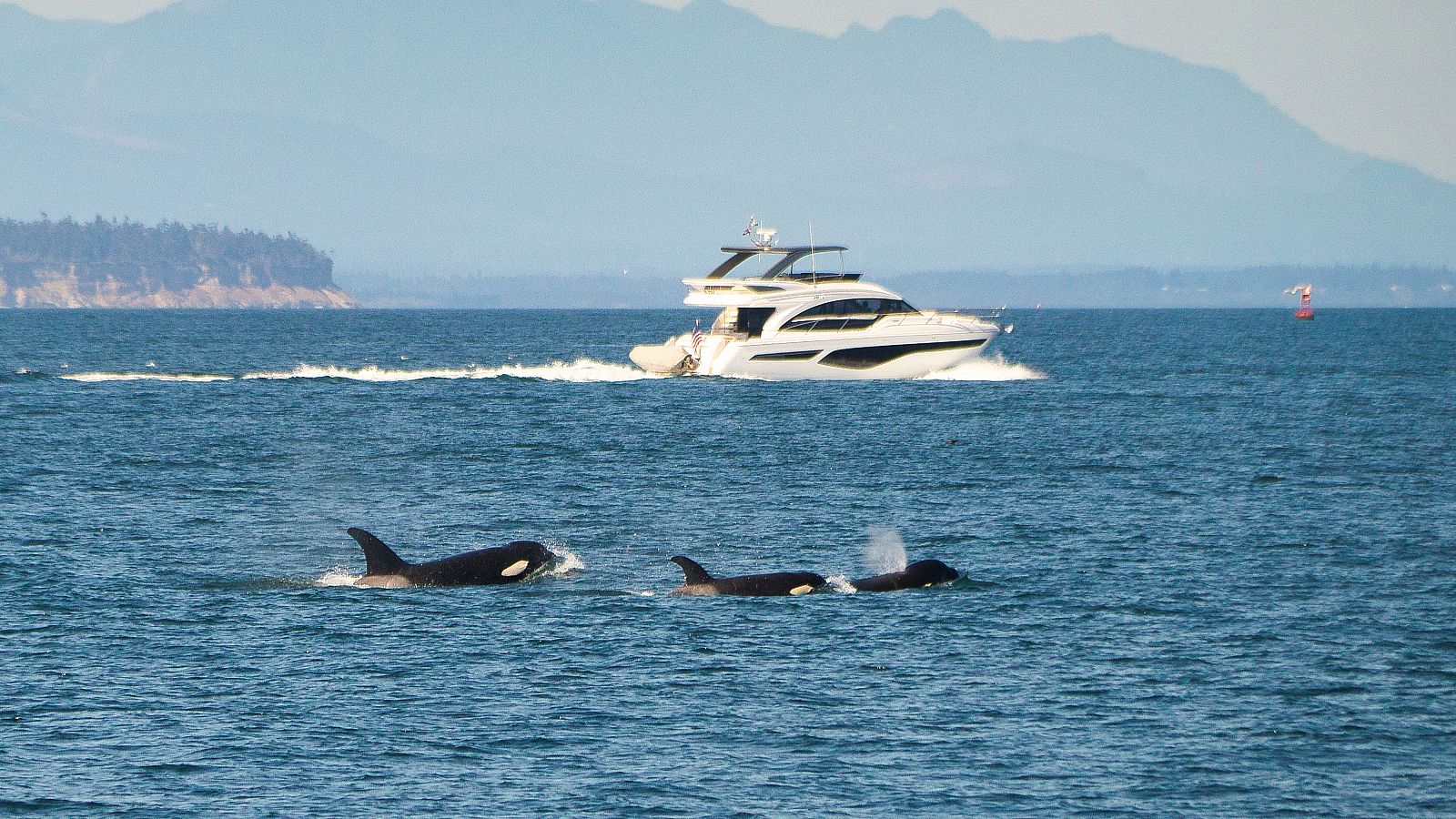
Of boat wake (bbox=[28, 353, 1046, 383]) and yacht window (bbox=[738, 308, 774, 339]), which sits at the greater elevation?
yacht window (bbox=[738, 308, 774, 339])

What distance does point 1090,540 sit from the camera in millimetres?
35688

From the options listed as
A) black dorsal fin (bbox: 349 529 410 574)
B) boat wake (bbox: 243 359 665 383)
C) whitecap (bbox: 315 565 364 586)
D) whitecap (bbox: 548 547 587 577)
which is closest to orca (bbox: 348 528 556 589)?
black dorsal fin (bbox: 349 529 410 574)

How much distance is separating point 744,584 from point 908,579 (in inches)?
115

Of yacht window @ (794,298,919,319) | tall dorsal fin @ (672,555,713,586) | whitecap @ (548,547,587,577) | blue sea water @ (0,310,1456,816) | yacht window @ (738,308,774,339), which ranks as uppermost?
yacht window @ (794,298,919,319)

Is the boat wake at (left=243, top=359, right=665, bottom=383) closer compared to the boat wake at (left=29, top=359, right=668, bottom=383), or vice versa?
the boat wake at (left=29, top=359, right=668, bottom=383)

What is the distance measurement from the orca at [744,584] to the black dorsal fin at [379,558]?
4885 mm

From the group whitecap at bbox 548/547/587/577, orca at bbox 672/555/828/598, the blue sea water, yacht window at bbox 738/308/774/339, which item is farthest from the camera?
yacht window at bbox 738/308/774/339

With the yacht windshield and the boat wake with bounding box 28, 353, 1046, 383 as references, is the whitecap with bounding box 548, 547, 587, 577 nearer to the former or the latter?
the yacht windshield

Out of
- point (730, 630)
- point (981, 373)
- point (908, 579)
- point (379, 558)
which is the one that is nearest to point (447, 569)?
point (379, 558)

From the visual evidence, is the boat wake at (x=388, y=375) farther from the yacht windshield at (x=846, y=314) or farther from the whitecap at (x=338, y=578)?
the whitecap at (x=338, y=578)

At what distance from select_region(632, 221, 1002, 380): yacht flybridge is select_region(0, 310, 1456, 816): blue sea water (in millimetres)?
16623

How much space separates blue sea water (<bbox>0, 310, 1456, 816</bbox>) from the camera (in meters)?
19.3

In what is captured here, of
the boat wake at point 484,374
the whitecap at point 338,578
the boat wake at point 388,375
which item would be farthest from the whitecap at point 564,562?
the boat wake at point 484,374

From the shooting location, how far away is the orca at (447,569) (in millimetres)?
29234
